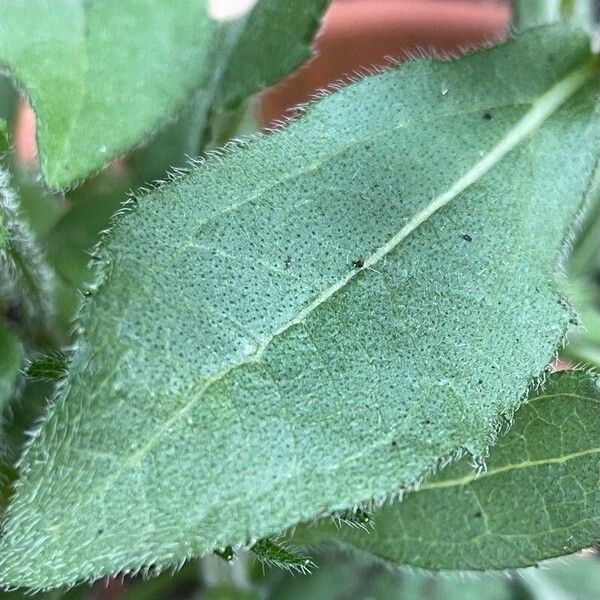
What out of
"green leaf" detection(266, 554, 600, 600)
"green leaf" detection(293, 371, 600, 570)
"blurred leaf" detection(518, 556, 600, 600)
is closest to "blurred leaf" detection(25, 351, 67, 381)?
"green leaf" detection(293, 371, 600, 570)

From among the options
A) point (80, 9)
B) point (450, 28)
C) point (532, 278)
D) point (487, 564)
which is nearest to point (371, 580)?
point (487, 564)

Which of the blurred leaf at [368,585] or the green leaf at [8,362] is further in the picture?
the blurred leaf at [368,585]

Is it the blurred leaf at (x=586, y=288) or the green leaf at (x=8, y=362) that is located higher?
the green leaf at (x=8, y=362)

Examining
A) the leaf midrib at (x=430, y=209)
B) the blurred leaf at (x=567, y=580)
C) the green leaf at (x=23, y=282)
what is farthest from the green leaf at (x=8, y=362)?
the blurred leaf at (x=567, y=580)

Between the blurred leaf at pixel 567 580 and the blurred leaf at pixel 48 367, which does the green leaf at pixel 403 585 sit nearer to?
the blurred leaf at pixel 567 580

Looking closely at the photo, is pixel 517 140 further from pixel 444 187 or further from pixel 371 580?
pixel 371 580

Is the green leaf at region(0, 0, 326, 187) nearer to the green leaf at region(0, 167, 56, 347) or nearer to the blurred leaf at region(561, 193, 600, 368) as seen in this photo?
the green leaf at region(0, 167, 56, 347)
